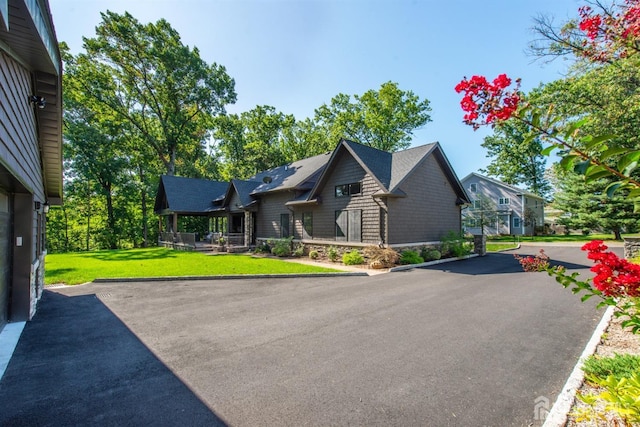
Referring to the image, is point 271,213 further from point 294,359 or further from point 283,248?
point 294,359

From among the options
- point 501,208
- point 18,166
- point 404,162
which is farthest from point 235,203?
point 501,208

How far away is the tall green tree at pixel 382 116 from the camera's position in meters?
33.1

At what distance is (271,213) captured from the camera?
20578 mm

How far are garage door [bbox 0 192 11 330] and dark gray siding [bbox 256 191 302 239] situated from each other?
45.8ft

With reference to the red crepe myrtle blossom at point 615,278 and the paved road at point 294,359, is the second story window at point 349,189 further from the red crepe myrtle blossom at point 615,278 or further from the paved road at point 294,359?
the red crepe myrtle blossom at point 615,278

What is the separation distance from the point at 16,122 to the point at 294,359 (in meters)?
5.57

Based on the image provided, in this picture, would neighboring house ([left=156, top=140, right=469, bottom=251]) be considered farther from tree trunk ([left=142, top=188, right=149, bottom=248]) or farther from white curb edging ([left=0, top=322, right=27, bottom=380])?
tree trunk ([left=142, top=188, right=149, bottom=248])

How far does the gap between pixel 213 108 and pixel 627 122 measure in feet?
108

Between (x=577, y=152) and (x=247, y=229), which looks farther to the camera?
(x=247, y=229)

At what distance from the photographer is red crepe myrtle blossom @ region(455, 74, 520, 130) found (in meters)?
2.38

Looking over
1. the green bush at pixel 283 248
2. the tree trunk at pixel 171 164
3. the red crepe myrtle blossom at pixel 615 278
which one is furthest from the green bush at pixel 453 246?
the tree trunk at pixel 171 164

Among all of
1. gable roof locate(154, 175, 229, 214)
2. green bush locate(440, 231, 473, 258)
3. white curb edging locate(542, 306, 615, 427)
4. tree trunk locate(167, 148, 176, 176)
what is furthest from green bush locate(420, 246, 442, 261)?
tree trunk locate(167, 148, 176, 176)

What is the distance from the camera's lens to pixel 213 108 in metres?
31.8

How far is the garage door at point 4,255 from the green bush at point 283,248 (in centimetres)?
1247
